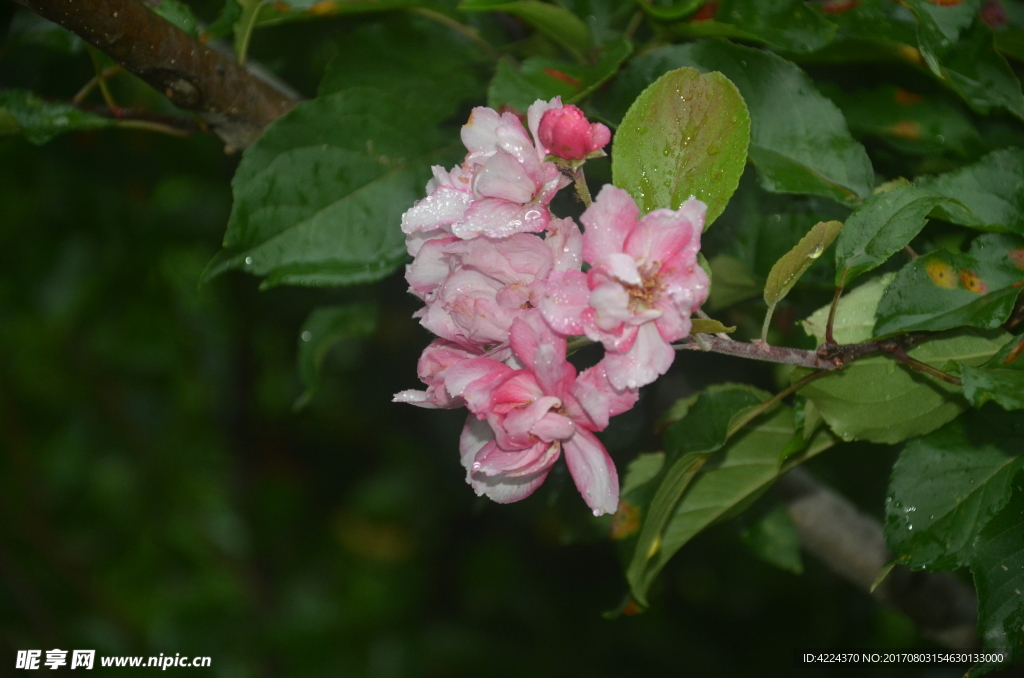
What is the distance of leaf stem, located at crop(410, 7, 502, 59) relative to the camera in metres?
0.91

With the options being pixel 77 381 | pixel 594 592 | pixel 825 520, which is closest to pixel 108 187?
pixel 77 381

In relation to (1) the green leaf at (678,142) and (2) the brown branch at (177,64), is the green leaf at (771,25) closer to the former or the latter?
(1) the green leaf at (678,142)

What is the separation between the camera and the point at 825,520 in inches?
41.5

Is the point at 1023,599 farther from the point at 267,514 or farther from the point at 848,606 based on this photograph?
the point at 267,514

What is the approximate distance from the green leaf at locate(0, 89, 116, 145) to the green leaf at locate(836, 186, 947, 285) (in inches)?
29.0

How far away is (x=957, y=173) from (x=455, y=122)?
56 centimetres

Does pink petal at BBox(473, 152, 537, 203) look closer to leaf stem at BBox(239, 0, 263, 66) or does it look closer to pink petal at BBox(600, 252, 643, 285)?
pink petal at BBox(600, 252, 643, 285)

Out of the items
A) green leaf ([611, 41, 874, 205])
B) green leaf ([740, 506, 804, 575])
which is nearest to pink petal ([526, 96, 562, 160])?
green leaf ([611, 41, 874, 205])

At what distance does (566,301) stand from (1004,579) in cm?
46

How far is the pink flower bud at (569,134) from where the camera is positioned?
54cm

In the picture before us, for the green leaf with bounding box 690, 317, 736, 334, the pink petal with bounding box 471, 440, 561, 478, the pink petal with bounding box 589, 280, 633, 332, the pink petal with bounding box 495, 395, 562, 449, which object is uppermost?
the pink petal with bounding box 589, 280, 633, 332

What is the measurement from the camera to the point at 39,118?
2.77 ft

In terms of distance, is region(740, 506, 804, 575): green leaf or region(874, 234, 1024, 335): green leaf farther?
region(740, 506, 804, 575): green leaf

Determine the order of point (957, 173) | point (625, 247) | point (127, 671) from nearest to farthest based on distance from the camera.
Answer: point (625, 247), point (957, 173), point (127, 671)
